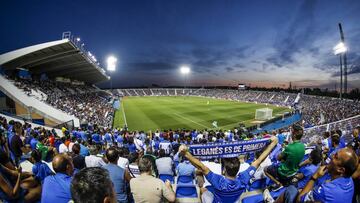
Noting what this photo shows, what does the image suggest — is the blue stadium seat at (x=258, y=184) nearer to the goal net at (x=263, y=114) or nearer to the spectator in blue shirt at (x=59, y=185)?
the spectator in blue shirt at (x=59, y=185)

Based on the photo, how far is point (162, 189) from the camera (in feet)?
11.0

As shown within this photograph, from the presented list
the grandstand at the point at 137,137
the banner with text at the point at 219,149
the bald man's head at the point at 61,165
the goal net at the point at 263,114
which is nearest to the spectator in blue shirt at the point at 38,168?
the grandstand at the point at 137,137

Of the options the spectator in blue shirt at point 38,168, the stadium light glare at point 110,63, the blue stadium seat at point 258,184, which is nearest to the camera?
the spectator in blue shirt at point 38,168

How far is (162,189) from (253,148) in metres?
1.67

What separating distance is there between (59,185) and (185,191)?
3.14 meters

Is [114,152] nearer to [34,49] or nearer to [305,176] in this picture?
[305,176]

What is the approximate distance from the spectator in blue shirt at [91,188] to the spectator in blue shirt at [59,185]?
5.52 ft

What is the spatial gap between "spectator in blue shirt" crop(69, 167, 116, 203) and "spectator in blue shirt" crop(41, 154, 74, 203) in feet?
5.52

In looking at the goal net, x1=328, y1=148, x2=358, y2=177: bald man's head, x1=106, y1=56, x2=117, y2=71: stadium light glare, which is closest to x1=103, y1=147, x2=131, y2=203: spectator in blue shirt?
x1=328, y1=148, x2=358, y2=177: bald man's head

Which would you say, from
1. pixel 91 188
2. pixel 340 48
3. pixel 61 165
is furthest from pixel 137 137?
pixel 340 48

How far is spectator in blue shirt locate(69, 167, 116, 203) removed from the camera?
1.67m

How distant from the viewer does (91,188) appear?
1.67 m

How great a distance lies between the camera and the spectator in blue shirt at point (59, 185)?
3021mm

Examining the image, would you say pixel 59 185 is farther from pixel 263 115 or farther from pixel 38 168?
pixel 263 115
